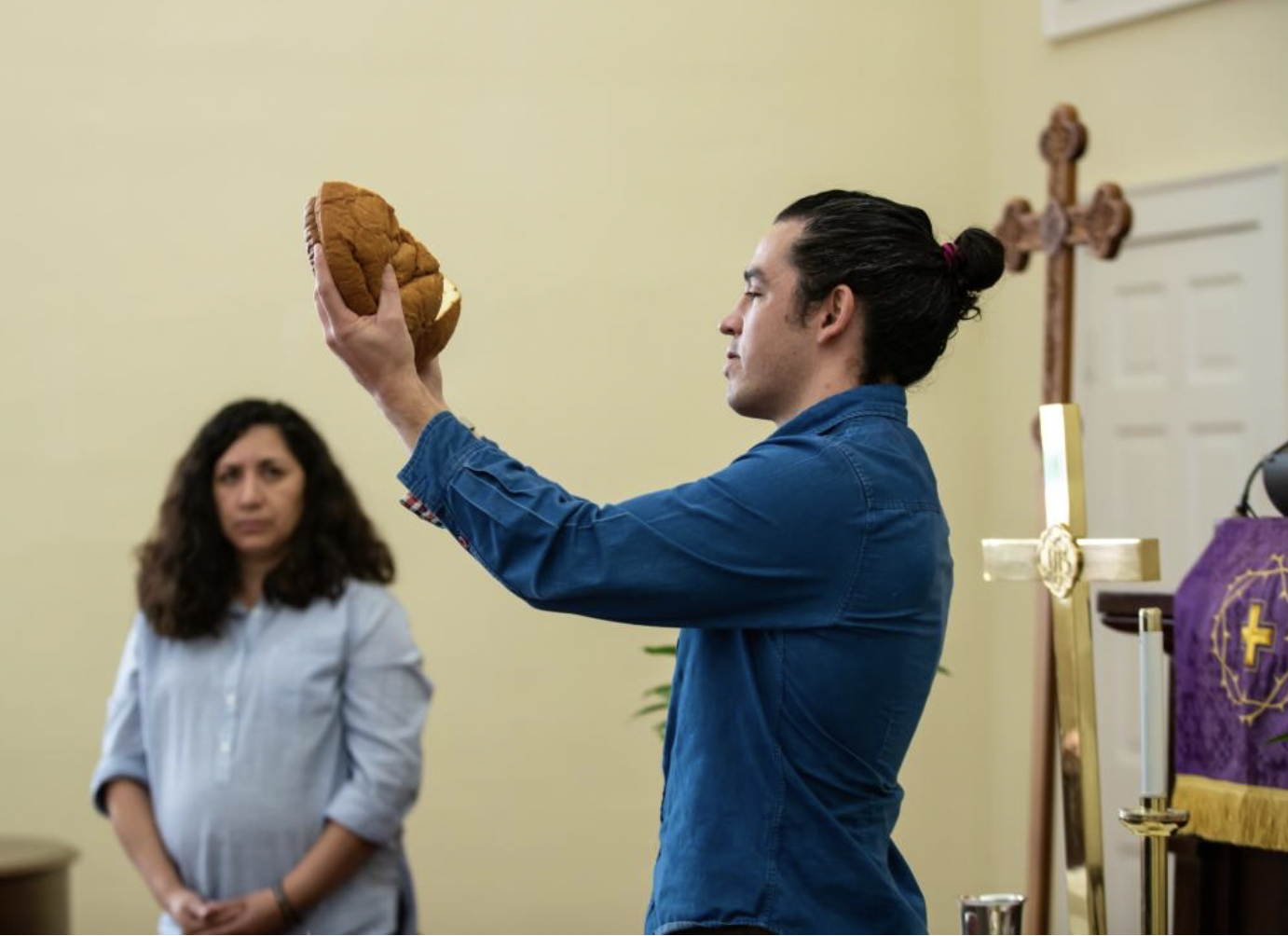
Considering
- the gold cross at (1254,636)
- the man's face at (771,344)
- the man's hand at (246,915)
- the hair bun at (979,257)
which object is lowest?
the man's hand at (246,915)

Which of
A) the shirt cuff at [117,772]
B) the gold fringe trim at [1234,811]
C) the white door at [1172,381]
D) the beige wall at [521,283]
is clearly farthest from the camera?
the beige wall at [521,283]

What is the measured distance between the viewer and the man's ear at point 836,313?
210 cm

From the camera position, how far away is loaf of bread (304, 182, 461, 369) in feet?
6.57

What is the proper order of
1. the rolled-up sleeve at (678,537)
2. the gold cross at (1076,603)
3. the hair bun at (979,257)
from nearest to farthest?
the rolled-up sleeve at (678,537), the hair bun at (979,257), the gold cross at (1076,603)

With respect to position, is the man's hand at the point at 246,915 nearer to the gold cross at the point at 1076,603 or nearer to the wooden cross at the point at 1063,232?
the gold cross at the point at 1076,603

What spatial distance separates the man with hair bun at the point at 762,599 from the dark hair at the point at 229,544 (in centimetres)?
182

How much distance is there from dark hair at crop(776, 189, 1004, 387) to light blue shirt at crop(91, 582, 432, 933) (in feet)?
6.02

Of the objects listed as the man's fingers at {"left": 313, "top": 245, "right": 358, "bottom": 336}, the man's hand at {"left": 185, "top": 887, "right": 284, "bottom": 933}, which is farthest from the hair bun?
the man's hand at {"left": 185, "top": 887, "right": 284, "bottom": 933}

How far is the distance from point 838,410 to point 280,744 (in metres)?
1.92

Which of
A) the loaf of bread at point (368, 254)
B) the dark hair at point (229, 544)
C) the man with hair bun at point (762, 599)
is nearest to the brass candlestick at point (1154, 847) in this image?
the man with hair bun at point (762, 599)

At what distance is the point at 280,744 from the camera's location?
3.63 metres

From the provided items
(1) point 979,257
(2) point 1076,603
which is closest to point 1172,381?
(2) point 1076,603

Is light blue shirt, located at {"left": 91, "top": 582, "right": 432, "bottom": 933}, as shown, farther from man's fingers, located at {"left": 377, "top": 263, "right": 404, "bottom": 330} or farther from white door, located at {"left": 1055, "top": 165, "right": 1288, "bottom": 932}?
white door, located at {"left": 1055, "top": 165, "right": 1288, "bottom": 932}

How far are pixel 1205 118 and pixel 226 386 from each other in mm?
2870
